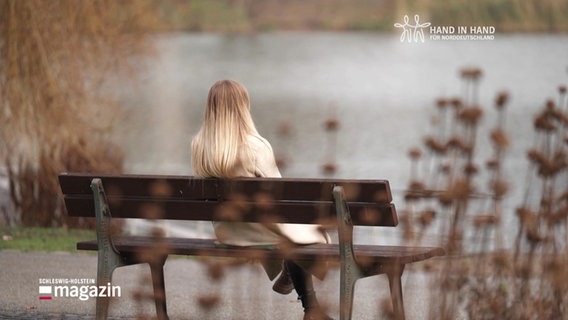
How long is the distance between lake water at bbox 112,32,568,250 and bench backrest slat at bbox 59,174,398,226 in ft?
31.0

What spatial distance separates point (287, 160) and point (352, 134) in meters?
33.4

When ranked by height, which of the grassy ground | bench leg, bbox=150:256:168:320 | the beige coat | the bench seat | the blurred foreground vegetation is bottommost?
the grassy ground

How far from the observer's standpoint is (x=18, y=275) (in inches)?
310

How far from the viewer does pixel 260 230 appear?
5.71 m

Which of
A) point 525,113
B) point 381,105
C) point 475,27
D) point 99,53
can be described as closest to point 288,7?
point 475,27

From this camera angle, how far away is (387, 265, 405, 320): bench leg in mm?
5059

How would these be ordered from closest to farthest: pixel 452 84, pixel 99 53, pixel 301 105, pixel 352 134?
pixel 99 53, pixel 352 134, pixel 301 105, pixel 452 84

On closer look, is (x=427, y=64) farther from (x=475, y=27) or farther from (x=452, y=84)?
Result: (x=452, y=84)

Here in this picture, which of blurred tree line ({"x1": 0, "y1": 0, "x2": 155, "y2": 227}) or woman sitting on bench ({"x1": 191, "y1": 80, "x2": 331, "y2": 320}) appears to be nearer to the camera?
woman sitting on bench ({"x1": 191, "y1": 80, "x2": 331, "y2": 320})

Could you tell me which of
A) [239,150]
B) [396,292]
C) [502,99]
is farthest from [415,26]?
[502,99]

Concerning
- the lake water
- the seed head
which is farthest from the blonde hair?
the lake water

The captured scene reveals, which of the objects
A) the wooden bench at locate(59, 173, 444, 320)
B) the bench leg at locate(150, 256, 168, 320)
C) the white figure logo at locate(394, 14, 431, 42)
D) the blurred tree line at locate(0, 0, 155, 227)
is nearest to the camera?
the wooden bench at locate(59, 173, 444, 320)

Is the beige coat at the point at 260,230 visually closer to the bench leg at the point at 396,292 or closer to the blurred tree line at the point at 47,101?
the bench leg at the point at 396,292

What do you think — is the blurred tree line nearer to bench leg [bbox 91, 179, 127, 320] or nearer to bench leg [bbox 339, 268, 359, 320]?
bench leg [bbox 91, 179, 127, 320]
